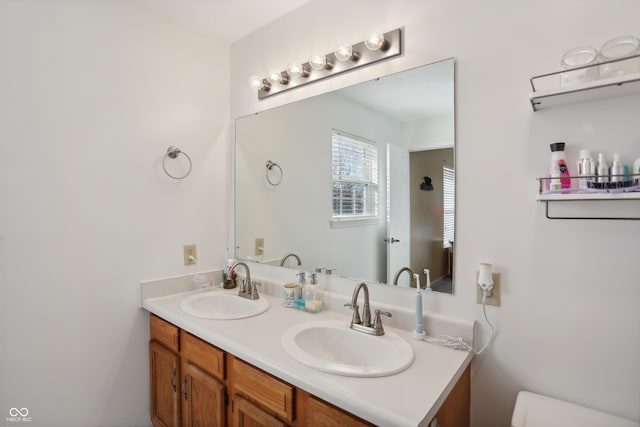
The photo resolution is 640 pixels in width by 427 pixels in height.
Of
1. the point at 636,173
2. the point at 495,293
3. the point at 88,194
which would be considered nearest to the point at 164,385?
the point at 88,194

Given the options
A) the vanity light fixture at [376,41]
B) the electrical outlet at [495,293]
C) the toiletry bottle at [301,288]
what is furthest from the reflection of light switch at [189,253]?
the electrical outlet at [495,293]

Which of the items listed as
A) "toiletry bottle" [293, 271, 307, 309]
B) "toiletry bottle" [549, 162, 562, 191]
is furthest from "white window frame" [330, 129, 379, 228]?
"toiletry bottle" [549, 162, 562, 191]

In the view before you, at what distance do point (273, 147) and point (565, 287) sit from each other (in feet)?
5.12

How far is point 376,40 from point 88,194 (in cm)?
156

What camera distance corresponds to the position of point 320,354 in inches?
53.4

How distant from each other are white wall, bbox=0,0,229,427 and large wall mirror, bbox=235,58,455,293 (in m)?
0.42

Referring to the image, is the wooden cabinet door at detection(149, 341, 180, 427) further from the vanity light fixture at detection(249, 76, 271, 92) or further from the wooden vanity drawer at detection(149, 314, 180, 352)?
the vanity light fixture at detection(249, 76, 271, 92)

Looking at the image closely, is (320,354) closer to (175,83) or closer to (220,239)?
(220,239)

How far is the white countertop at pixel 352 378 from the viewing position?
870 mm

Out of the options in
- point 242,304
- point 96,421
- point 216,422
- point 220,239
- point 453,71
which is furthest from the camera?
point 220,239

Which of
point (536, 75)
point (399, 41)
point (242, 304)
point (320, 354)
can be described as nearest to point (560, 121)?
point (536, 75)

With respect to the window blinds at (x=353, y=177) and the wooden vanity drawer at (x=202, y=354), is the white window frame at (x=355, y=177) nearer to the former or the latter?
the window blinds at (x=353, y=177)

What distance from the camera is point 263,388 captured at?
1.18 metres

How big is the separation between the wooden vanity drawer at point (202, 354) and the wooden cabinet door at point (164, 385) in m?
0.13
